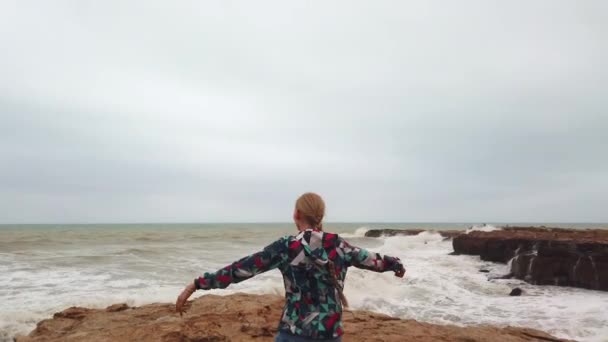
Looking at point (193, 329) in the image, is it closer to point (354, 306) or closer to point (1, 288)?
point (354, 306)

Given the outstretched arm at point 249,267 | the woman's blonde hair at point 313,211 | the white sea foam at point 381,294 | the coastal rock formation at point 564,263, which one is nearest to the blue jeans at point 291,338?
the woman's blonde hair at point 313,211

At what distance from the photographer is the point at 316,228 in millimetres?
2561

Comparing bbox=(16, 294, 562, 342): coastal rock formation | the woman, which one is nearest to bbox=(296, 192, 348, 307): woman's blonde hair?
the woman

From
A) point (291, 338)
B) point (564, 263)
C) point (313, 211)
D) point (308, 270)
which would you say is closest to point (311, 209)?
point (313, 211)

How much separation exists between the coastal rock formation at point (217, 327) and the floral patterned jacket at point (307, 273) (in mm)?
3136

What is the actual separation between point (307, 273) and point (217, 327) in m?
3.77

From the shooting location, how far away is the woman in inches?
97.7

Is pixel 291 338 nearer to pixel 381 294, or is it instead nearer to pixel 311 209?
pixel 311 209

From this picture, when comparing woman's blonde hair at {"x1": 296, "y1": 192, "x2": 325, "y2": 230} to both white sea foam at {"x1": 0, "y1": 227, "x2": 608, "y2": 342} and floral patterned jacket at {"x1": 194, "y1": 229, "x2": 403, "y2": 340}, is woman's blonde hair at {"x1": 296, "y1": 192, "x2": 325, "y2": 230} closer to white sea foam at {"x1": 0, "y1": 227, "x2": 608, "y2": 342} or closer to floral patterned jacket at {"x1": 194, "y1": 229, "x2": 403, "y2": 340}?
floral patterned jacket at {"x1": 194, "y1": 229, "x2": 403, "y2": 340}

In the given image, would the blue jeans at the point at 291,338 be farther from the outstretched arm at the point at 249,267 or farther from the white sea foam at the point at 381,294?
the white sea foam at the point at 381,294

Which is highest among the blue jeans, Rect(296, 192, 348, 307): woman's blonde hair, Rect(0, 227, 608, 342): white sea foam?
Rect(296, 192, 348, 307): woman's blonde hair

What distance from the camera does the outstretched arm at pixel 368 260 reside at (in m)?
2.54

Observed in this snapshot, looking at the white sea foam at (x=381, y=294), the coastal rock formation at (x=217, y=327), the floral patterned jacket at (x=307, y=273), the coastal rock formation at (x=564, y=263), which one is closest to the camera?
the floral patterned jacket at (x=307, y=273)

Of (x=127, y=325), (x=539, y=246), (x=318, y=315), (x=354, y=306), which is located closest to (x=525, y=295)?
(x=539, y=246)
